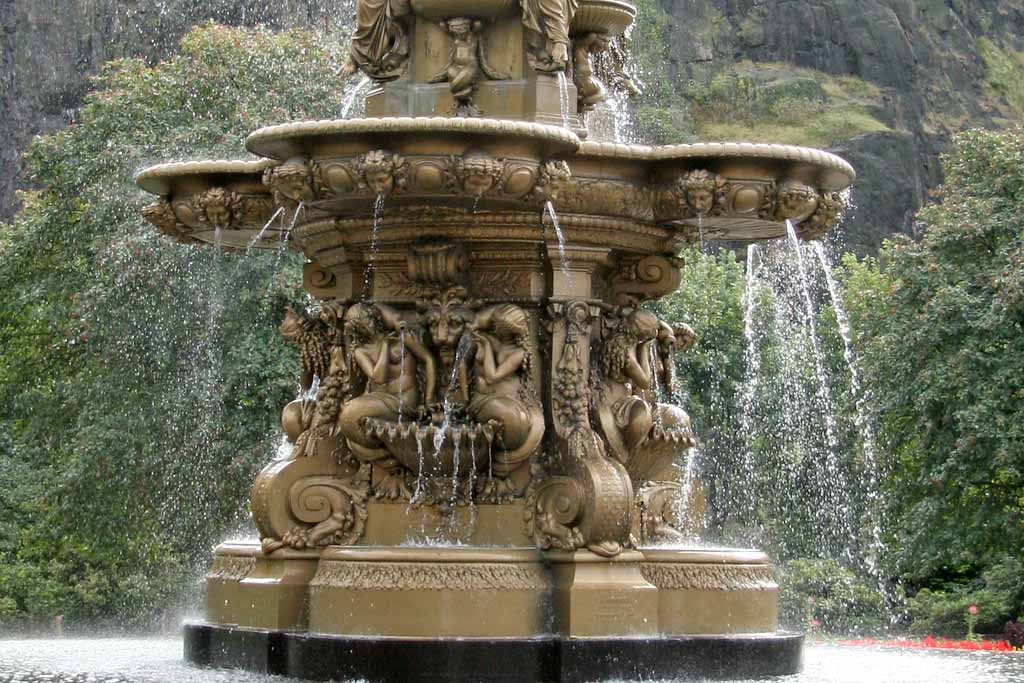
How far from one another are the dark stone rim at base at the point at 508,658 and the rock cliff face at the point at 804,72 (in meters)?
41.7

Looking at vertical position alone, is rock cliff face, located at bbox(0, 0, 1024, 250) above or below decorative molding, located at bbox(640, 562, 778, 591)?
above

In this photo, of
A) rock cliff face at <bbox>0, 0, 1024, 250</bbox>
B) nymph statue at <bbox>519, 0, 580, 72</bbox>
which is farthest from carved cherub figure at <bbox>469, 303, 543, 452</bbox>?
rock cliff face at <bbox>0, 0, 1024, 250</bbox>

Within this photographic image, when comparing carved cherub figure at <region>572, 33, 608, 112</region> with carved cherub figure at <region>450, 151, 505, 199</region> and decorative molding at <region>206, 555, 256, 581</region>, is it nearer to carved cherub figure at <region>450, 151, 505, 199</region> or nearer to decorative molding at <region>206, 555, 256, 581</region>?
carved cherub figure at <region>450, 151, 505, 199</region>

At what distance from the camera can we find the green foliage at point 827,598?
27.2 m

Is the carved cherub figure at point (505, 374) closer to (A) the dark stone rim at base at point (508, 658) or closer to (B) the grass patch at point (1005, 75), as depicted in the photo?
(A) the dark stone rim at base at point (508, 658)

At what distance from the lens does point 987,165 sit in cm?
2973

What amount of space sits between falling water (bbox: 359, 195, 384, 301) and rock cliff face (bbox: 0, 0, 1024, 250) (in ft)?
132

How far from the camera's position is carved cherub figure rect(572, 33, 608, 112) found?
1073 cm

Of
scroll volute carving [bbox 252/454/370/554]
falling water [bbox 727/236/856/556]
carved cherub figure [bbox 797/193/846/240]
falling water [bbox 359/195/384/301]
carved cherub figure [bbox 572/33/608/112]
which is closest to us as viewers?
falling water [bbox 359/195/384/301]

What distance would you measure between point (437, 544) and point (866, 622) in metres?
20.1

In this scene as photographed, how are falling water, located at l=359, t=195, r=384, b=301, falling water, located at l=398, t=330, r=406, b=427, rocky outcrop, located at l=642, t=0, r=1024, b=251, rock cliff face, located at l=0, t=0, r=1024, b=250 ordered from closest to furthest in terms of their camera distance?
falling water, located at l=359, t=195, r=384, b=301, falling water, located at l=398, t=330, r=406, b=427, rock cliff face, located at l=0, t=0, r=1024, b=250, rocky outcrop, located at l=642, t=0, r=1024, b=251

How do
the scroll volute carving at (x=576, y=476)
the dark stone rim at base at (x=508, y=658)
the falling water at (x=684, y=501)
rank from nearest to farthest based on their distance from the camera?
1. the dark stone rim at base at (x=508, y=658)
2. the scroll volute carving at (x=576, y=476)
3. the falling water at (x=684, y=501)

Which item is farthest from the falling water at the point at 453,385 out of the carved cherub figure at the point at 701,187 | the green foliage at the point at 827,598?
the green foliage at the point at 827,598

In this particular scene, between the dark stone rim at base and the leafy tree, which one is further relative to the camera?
Answer: the leafy tree
